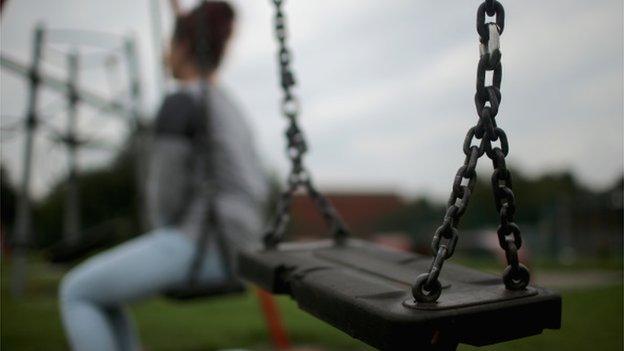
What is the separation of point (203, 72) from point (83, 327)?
721 mm

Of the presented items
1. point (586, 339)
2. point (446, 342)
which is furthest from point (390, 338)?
point (586, 339)

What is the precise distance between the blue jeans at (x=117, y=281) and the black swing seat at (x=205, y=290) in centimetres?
2

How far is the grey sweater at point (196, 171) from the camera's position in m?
1.39

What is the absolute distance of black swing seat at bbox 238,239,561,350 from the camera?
0.57 metres

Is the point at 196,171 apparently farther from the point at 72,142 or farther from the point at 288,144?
the point at 72,142

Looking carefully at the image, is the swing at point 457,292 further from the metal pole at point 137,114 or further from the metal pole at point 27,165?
the metal pole at point 137,114

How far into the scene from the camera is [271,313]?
8.21ft

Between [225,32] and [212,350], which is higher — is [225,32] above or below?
above

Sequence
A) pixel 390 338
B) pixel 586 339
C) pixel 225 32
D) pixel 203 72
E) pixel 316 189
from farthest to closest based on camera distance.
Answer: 1. pixel 586 339
2. pixel 225 32
3. pixel 203 72
4. pixel 316 189
5. pixel 390 338

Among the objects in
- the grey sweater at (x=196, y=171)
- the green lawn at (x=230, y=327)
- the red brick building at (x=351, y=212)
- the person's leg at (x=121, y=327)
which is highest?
the grey sweater at (x=196, y=171)

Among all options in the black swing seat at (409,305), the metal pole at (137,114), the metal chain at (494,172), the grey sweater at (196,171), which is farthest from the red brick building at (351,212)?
the metal chain at (494,172)

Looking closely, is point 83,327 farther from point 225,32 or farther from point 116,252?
point 225,32

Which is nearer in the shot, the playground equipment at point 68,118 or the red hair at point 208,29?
the red hair at point 208,29

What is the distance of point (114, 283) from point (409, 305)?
921mm
